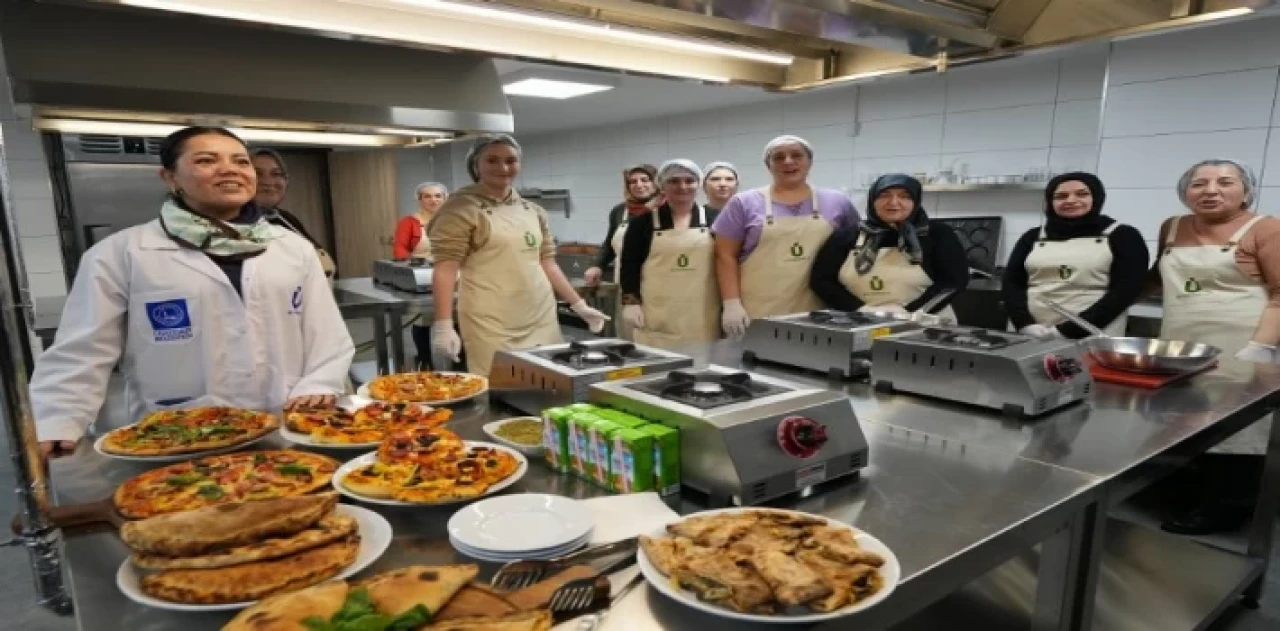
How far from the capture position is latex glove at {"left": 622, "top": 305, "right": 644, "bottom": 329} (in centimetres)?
349

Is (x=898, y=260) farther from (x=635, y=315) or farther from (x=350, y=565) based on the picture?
(x=350, y=565)

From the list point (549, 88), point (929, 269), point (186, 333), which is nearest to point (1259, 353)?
point (929, 269)

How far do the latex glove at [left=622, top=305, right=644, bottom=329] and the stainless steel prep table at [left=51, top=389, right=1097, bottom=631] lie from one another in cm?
204

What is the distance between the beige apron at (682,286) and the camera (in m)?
3.31

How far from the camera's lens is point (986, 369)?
1586mm

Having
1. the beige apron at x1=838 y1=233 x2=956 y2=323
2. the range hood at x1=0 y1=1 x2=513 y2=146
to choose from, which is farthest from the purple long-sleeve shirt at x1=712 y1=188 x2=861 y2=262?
the range hood at x1=0 y1=1 x2=513 y2=146

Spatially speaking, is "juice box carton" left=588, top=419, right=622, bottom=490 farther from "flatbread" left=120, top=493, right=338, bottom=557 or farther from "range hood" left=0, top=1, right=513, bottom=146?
"range hood" left=0, top=1, right=513, bottom=146

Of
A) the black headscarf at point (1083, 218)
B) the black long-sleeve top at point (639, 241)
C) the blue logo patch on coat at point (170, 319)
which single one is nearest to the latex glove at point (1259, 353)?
the black headscarf at point (1083, 218)

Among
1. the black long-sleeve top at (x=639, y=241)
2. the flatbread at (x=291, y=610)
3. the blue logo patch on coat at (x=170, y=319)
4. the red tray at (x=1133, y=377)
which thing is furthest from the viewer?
the black long-sleeve top at (x=639, y=241)

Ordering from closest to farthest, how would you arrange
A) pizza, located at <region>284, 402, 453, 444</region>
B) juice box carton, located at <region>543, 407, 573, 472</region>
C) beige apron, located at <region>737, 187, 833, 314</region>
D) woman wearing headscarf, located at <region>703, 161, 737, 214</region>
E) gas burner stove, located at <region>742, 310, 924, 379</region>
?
juice box carton, located at <region>543, 407, 573, 472</region> → pizza, located at <region>284, 402, 453, 444</region> → gas burner stove, located at <region>742, 310, 924, 379</region> → beige apron, located at <region>737, 187, 833, 314</region> → woman wearing headscarf, located at <region>703, 161, 737, 214</region>

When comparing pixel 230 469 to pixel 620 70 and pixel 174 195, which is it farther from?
pixel 620 70

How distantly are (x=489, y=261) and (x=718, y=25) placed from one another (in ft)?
4.77

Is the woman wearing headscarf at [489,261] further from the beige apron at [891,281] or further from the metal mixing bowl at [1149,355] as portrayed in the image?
the metal mixing bowl at [1149,355]

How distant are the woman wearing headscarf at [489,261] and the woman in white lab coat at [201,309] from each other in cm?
98
